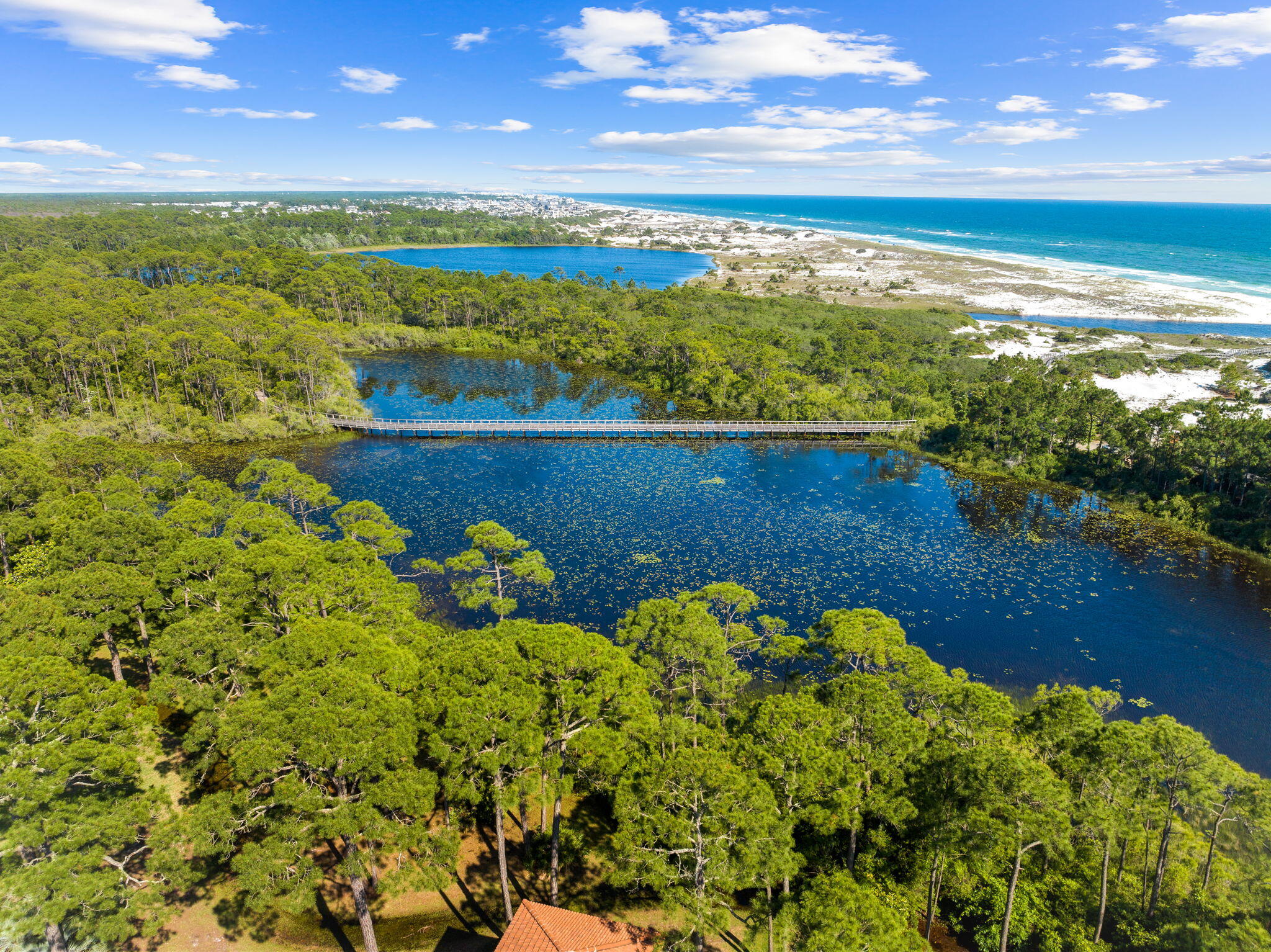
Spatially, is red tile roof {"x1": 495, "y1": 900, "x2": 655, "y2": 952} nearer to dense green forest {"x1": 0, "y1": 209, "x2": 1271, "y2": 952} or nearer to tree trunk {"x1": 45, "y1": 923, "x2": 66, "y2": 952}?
dense green forest {"x1": 0, "y1": 209, "x2": 1271, "y2": 952}

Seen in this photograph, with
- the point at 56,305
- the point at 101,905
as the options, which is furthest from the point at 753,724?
the point at 56,305

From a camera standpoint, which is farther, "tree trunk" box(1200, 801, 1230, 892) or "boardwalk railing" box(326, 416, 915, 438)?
"boardwalk railing" box(326, 416, 915, 438)

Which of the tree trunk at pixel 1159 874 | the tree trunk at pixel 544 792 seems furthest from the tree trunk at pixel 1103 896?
the tree trunk at pixel 544 792

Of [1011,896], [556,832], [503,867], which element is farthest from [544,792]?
[1011,896]

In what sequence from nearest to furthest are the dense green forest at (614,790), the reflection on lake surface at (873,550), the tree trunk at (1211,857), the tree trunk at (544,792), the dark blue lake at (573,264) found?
the dense green forest at (614,790)
the tree trunk at (1211,857)
the tree trunk at (544,792)
the reflection on lake surface at (873,550)
the dark blue lake at (573,264)

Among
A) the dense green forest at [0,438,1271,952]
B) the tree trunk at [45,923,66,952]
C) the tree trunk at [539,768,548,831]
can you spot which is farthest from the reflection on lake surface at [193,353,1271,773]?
the tree trunk at [45,923,66,952]

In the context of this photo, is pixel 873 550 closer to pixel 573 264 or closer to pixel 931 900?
pixel 931 900

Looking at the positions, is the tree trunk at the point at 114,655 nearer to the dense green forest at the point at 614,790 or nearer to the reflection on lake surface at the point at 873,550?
the dense green forest at the point at 614,790

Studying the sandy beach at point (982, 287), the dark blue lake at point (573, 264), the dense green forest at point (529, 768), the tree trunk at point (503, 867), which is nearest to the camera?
the dense green forest at point (529, 768)
